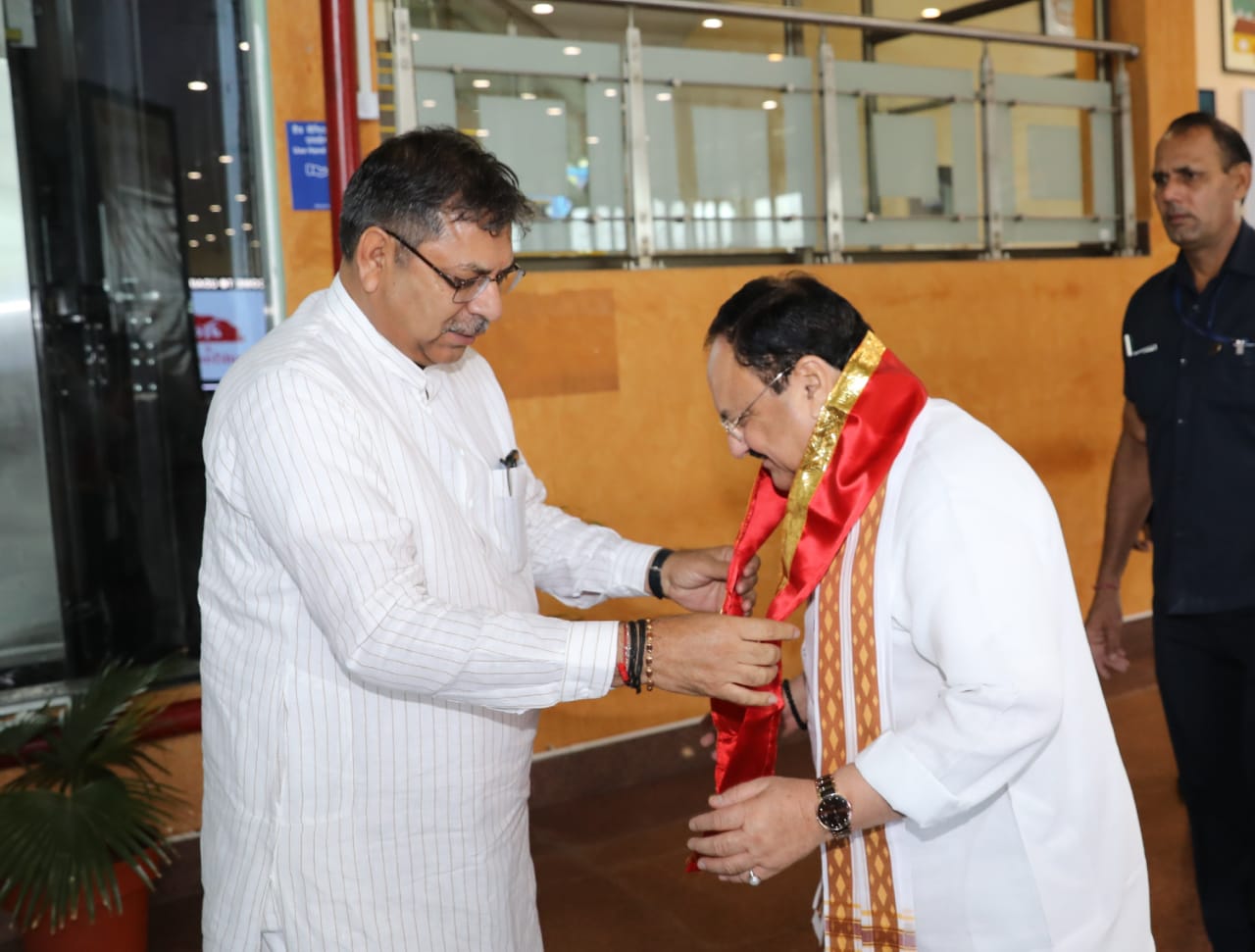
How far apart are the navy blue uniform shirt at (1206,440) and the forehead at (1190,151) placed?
21cm

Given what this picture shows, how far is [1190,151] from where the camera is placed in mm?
3152

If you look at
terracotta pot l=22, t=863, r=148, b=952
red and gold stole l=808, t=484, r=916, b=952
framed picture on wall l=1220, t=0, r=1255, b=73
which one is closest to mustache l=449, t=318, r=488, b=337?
red and gold stole l=808, t=484, r=916, b=952

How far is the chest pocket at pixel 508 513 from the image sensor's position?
2082 mm

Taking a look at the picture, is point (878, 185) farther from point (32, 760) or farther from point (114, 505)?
point (32, 760)

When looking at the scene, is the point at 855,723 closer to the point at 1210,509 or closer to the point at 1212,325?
the point at 1210,509

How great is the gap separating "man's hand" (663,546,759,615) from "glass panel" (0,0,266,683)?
7.14 feet

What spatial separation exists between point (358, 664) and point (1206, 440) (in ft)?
7.52

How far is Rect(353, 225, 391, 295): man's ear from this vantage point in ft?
6.12

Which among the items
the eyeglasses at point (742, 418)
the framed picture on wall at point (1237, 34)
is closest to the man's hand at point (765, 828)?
the eyeglasses at point (742, 418)

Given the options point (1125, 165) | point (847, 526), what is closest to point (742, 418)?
point (847, 526)

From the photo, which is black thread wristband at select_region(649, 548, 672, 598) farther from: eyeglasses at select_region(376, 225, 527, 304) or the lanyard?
the lanyard

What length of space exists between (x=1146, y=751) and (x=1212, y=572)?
204 cm

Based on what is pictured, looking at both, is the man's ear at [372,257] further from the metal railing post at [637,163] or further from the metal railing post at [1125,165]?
the metal railing post at [1125,165]

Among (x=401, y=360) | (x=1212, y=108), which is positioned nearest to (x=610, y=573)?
(x=401, y=360)
